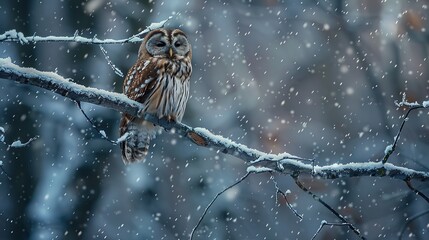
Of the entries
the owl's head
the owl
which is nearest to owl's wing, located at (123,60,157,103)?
the owl

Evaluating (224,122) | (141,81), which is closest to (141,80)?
(141,81)

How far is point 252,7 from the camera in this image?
13562 millimetres

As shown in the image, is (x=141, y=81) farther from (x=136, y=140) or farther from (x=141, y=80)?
(x=136, y=140)

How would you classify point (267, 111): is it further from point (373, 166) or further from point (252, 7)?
point (373, 166)

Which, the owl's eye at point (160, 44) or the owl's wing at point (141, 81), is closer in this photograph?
the owl's wing at point (141, 81)

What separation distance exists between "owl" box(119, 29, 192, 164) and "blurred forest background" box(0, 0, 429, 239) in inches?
62.8

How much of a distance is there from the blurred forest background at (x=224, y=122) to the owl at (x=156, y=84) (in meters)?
1.59

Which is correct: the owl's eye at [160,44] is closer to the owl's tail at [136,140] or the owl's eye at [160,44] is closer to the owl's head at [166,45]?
the owl's head at [166,45]

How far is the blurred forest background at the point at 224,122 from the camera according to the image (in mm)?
8195

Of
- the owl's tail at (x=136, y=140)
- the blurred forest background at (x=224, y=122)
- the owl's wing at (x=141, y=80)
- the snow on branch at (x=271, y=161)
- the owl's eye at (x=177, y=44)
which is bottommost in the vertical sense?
the snow on branch at (x=271, y=161)

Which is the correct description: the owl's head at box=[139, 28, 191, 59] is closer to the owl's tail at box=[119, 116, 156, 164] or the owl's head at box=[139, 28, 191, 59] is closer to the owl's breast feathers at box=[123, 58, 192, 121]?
the owl's breast feathers at box=[123, 58, 192, 121]

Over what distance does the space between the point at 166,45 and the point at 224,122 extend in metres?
5.61

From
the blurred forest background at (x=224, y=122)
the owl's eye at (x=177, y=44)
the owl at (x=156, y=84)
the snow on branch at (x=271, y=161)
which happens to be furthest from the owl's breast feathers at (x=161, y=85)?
the blurred forest background at (x=224, y=122)

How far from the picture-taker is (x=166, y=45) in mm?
Answer: 5277
